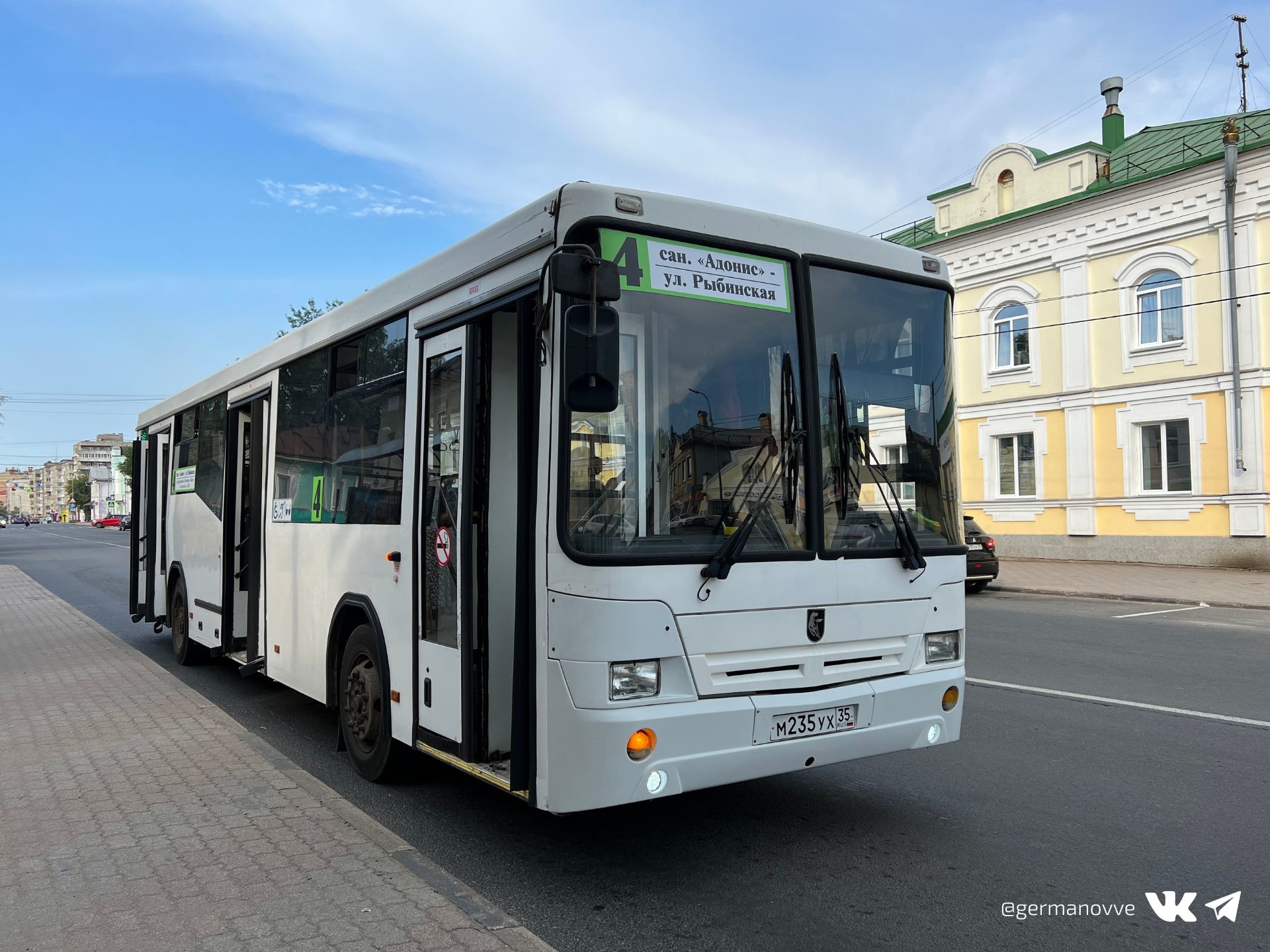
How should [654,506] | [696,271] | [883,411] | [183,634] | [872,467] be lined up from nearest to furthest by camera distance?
[654,506]
[696,271]
[872,467]
[883,411]
[183,634]

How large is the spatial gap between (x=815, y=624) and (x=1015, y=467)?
2445 cm

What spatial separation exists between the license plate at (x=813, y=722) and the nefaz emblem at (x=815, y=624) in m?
0.31

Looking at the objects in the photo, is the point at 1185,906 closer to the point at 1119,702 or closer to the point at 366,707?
the point at 366,707

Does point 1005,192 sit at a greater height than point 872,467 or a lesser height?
greater

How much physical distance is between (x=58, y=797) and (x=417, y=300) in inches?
130

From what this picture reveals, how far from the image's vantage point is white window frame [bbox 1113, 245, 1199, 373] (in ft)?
75.6

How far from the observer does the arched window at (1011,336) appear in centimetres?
2691

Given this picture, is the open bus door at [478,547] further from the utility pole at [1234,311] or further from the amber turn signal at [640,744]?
the utility pole at [1234,311]

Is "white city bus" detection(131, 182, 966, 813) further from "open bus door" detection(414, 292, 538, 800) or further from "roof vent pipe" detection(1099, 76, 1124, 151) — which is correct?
"roof vent pipe" detection(1099, 76, 1124, 151)

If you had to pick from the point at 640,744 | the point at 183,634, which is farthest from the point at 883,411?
the point at 183,634

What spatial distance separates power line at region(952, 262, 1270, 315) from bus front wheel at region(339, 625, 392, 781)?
16.6 metres

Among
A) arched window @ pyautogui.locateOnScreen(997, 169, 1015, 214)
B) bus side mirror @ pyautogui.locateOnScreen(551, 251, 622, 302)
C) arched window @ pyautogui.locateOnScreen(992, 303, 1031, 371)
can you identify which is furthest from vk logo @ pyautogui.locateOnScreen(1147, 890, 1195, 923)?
arched window @ pyautogui.locateOnScreen(997, 169, 1015, 214)

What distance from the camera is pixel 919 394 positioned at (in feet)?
16.8

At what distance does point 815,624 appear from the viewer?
454 cm
